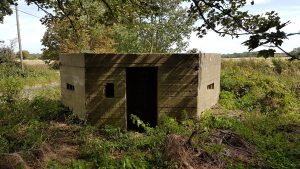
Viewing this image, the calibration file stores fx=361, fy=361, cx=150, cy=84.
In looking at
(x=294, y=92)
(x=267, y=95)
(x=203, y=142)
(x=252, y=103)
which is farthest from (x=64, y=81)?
(x=294, y=92)

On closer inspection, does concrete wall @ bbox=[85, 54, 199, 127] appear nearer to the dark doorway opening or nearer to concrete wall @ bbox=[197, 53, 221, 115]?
concrete wall @ bbox=[197, 53, 221, 115]

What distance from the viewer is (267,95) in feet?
43.3

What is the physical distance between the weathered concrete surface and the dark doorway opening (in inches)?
35.5

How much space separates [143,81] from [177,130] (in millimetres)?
2310

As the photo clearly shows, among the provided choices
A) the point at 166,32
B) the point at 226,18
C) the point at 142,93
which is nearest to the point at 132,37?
the point at 166,32

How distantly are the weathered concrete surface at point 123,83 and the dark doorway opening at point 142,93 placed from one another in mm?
902

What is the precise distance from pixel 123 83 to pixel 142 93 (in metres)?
1.25

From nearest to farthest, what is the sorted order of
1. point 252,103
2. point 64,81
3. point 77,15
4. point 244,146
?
point 244,146 < point 77,15 < point 64,81 < point 252,103

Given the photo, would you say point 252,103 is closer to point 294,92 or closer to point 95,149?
point 294,92

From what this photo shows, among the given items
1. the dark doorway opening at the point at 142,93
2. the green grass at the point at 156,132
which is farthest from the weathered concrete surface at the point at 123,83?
the dark doorway opening at the point at 142,93

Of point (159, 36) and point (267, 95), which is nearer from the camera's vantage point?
point (267, 95)

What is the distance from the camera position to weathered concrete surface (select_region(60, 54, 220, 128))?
8758mm

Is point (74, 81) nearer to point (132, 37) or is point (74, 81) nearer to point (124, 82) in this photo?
point (124, 82)

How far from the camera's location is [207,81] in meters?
10.5
